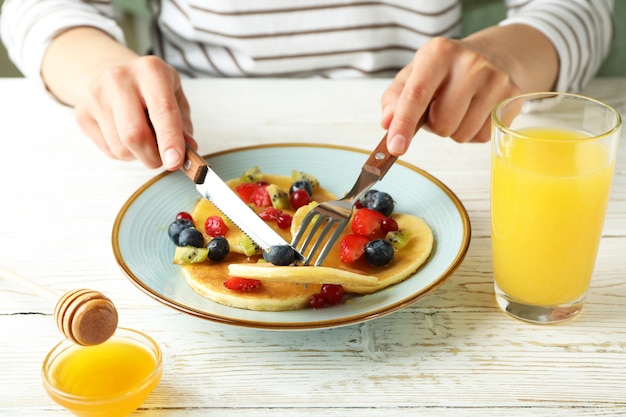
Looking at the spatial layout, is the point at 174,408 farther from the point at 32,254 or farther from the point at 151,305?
the point at 32,254

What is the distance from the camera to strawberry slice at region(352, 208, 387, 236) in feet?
3.82

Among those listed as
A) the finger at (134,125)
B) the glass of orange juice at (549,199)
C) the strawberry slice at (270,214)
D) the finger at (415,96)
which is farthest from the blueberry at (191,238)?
the glass of orange juice at (549,199)

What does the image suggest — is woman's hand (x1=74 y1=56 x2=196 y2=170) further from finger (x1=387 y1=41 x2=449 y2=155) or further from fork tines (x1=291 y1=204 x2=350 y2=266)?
finger (x1=387 y1=41 x2=449 y2=155)

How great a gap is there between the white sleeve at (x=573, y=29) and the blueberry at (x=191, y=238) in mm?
987

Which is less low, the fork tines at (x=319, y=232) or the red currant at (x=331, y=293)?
the fork tines at (x=319, y=232)

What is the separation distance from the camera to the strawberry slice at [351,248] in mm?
1113

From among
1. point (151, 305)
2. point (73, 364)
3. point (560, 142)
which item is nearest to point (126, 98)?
point (151, 305)

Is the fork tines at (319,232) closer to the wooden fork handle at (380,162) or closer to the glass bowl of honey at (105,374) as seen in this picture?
the wooden fork handle at (380,162)

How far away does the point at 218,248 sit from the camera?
1.14 metres

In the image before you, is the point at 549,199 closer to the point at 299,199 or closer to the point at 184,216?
the point at 299,199

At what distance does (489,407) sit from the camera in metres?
0.90

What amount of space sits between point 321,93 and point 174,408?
1.12 metres

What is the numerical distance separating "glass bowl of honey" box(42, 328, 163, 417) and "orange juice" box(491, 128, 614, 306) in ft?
1.68

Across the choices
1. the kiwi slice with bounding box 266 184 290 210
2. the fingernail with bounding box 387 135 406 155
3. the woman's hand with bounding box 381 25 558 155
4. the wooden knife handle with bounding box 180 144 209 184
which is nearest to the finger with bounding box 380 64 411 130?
the woman's hand with bounding box 381 25 558 155
